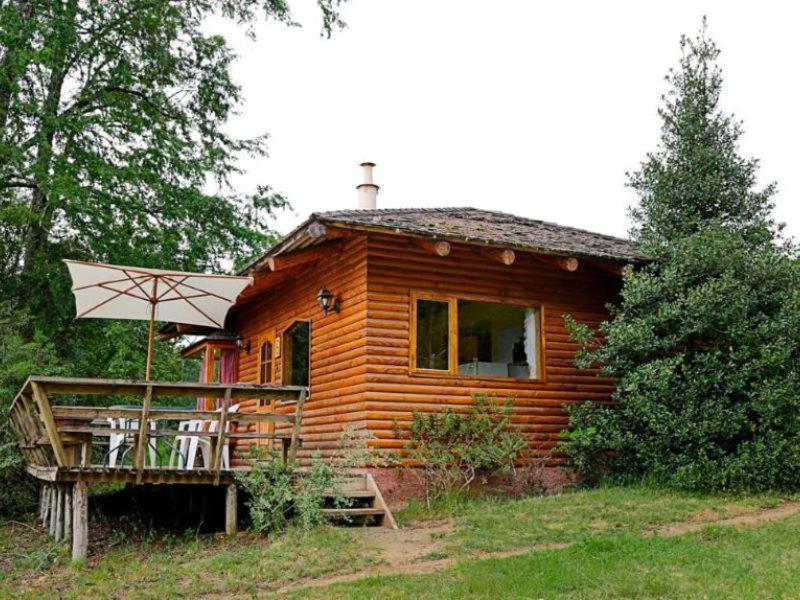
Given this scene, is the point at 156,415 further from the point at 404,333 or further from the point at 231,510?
the point at 404,333

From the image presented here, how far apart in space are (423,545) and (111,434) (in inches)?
136

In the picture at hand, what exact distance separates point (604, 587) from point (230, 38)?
1688 centimetres

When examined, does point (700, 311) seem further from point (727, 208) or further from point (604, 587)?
point (727, 208)

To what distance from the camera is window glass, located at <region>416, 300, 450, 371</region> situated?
34.9 ft

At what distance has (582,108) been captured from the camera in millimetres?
22828

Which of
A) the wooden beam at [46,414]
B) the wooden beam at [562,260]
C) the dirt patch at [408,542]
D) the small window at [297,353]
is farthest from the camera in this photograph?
the small window at [297,353]

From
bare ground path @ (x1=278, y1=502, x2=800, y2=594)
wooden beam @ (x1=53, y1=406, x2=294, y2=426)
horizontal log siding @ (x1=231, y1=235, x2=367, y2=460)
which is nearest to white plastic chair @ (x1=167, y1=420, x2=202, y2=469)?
horizontal log siding @ (x1=231, y1=235, x2=367, y2=460)

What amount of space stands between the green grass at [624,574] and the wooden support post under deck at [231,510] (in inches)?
105

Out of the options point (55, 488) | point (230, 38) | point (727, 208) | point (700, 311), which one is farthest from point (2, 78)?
point (727, 208)

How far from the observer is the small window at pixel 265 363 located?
46.2ft

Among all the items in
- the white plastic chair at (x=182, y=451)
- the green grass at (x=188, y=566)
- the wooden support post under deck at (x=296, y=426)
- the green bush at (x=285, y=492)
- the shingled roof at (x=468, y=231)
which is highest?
the shingled roof at (x=468, y=231)

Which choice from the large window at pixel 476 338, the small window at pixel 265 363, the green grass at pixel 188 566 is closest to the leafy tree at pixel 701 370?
the large window at pixel 476 338

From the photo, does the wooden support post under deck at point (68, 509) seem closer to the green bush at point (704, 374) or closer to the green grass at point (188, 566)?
the green grass at point (188, 566)

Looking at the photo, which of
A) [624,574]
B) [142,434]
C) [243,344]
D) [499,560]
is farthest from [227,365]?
[624,574]
